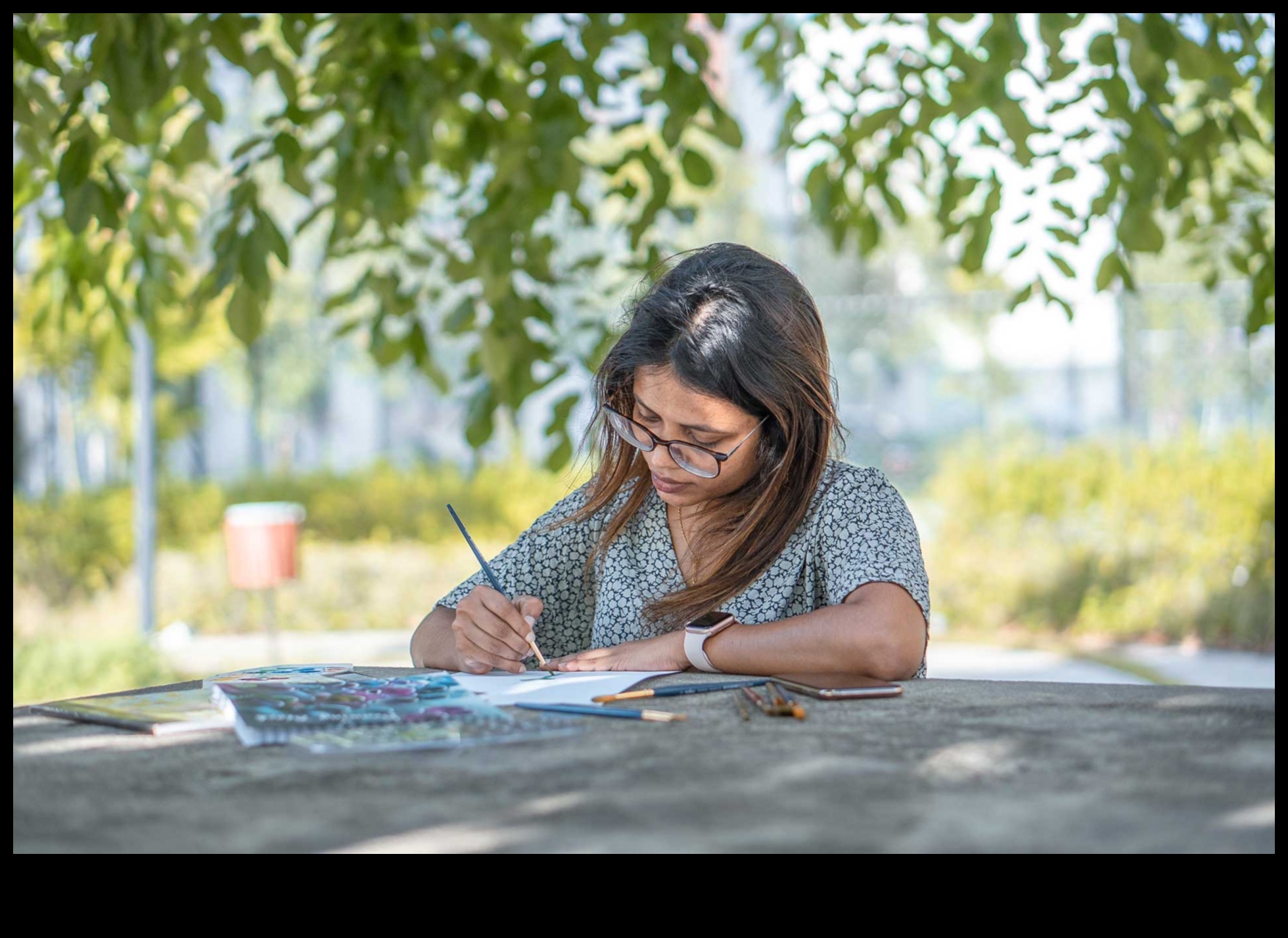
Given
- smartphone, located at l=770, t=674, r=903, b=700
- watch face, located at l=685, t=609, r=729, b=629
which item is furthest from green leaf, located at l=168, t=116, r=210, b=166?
smartphone, located at l=770, t=674, r=903, b=700

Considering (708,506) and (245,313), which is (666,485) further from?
(245,313)

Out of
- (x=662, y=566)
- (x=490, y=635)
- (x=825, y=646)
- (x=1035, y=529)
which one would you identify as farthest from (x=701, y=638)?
(x=1035, y=529)

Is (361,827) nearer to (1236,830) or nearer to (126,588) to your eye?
(1236,830)

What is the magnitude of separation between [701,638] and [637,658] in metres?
0.11

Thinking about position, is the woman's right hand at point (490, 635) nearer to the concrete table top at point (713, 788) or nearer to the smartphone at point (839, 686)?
the smartphone at point (839, 686)

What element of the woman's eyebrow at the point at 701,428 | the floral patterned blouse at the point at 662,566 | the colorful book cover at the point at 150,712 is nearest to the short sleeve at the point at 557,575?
the floral patterned blouse at the point at 662,566

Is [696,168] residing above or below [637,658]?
above

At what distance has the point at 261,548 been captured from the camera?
25.5 ft

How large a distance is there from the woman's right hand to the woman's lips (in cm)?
37

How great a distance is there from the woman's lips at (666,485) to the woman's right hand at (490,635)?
37 centimetres

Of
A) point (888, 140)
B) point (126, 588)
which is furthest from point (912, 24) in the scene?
point (126, 588)

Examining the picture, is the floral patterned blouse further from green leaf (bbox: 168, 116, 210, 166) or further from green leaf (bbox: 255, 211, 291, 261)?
green leaf (bbox: 168, 116, 210, 166)

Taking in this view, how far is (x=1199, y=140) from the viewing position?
404 centimetres
